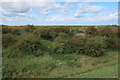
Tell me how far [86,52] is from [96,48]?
1275mm

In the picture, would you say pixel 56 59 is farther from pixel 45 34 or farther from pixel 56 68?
pixel 45 34

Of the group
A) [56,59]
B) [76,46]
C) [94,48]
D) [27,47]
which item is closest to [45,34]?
[27,47]

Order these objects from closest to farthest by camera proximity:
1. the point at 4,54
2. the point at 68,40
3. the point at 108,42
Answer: the point at 4,54, the point at 68,40, the point at 108,42

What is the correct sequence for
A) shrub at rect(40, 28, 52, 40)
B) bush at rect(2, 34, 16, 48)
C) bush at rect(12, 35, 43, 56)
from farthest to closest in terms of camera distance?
shrub at rect(40, 28, 52, 40)
bush at rect(2, 34, 16, 48)
bush at rect(12, 35, 43, 56)

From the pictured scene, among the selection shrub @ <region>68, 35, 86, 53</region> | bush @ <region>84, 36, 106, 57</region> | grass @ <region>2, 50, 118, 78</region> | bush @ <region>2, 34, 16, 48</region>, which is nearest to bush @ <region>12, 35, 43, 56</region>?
grass @ <region>2, 50, 118, 78</region>

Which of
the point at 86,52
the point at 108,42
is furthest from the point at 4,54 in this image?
the point at 108,42

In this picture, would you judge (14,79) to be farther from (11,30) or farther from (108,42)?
(108,42)

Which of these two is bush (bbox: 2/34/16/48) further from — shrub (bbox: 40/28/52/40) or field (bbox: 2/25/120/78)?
shrub (bbox: 40/28/52/40)

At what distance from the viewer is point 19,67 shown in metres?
8.06

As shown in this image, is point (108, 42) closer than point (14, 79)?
No

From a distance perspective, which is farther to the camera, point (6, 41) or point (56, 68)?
point (6, 41)

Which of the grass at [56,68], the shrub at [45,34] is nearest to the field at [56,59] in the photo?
the grass at [56,68]

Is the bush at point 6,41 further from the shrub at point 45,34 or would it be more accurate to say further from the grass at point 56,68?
the shrub at point 45,34

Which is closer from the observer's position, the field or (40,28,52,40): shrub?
the field
